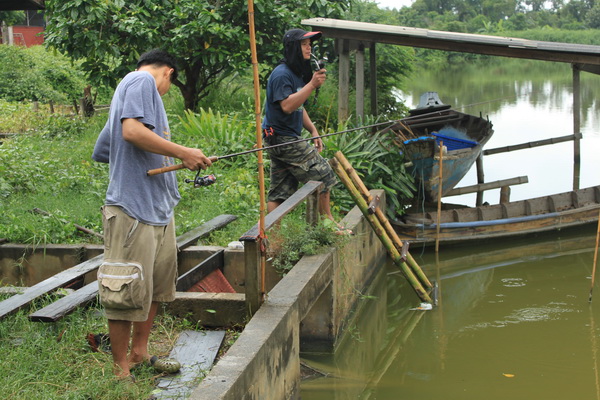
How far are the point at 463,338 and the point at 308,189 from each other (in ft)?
6.86

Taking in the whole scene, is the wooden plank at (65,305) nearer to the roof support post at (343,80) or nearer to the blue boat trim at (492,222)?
the blue boat trim at (492,222)

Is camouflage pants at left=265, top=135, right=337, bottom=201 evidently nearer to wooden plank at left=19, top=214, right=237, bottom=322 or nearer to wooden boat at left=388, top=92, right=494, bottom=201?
wooden plank at left=19, top=214, right=237, bottom=322

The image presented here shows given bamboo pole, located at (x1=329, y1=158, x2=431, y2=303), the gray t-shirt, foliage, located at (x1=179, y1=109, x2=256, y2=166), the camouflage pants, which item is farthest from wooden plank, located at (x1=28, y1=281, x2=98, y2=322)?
foliage, located at (x1=179, y1=109, x2=256, y2=166)

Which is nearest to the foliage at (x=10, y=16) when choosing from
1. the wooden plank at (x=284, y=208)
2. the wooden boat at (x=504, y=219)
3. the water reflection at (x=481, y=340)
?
the wooden boat at (x=504, y=219)

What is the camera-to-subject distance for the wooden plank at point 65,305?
13.2 ft

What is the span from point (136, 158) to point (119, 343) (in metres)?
0.90

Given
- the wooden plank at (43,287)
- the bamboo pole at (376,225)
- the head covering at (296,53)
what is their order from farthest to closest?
the bamboo pole at (376,225) → the head covering at (296,53) → the wooden plank at (43,287)

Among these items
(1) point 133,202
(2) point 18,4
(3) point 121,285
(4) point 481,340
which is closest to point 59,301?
(3) point 121,285

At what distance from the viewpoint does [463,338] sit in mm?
6453

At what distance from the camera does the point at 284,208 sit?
488 centimetres

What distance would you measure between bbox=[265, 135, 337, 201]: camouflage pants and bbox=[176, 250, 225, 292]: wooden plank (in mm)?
911

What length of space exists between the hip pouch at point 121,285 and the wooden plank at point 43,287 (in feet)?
3.92

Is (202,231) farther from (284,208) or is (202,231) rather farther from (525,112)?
(525,112)

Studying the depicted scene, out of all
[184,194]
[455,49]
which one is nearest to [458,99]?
[455,49]
